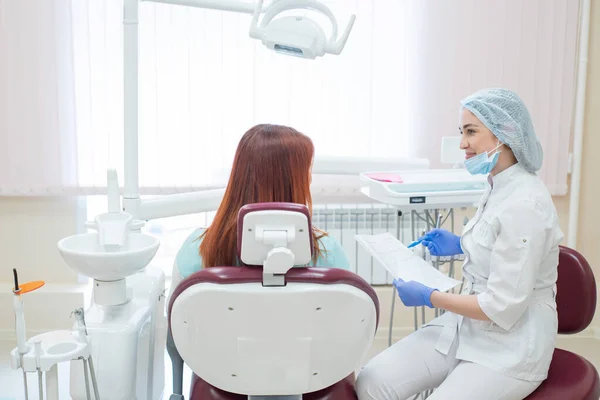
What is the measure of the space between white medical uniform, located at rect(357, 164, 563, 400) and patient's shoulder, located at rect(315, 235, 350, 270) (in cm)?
34

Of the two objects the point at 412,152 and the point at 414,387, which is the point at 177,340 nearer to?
the point at 414,387

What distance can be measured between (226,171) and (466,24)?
138cm

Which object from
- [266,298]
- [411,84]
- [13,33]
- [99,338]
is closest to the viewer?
[266,298]

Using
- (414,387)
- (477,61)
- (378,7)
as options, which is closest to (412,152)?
(477,61)

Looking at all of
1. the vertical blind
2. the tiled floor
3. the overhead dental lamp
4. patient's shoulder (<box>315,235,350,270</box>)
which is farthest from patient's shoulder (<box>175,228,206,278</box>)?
the vertical blind

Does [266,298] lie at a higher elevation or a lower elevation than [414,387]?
higher

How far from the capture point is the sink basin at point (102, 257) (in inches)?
53.5

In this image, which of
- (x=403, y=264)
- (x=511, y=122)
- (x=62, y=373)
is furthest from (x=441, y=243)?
(x=62, y=373)

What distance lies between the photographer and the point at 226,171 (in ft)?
8.90

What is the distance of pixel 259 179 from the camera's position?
1302mm

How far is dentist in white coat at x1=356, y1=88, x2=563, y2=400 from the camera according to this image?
1.34 meters

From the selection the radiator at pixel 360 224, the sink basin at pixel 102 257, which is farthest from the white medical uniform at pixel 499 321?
the radiator at pixel 360 224

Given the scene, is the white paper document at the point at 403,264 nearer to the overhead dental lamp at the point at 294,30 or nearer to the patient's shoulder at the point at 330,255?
the patient's shoulder at the point at 330,255

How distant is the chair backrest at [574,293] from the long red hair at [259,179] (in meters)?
0.76
